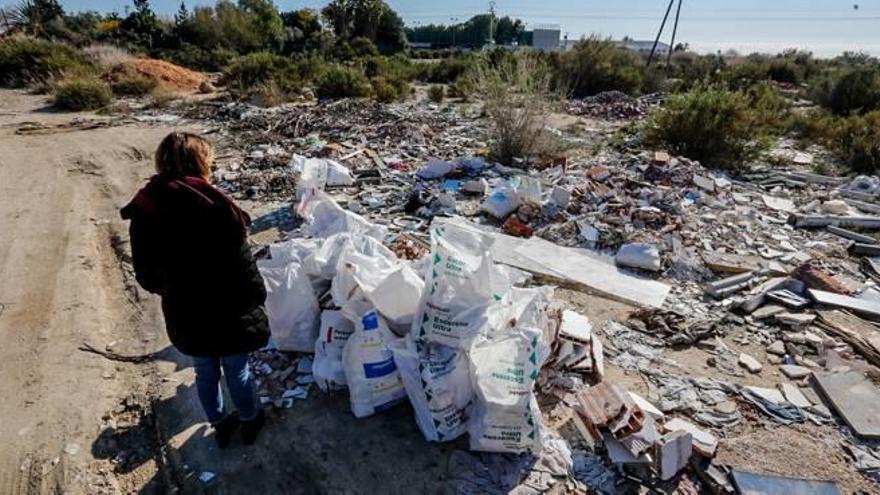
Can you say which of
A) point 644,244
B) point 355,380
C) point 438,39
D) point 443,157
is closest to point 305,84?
point 443,157

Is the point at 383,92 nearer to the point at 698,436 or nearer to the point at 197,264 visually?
the point at 197,264

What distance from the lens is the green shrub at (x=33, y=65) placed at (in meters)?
12.4

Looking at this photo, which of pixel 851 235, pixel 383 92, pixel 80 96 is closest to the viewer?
pixel 851 235

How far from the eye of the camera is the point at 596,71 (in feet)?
55.0

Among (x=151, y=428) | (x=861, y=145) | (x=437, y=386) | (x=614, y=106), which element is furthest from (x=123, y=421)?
(x=614, y=106)

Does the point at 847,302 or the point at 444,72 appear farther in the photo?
the point at 444,72

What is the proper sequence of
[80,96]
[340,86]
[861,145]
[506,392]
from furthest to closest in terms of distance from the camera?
[340,86], [80,96], [861,145], [506,392]

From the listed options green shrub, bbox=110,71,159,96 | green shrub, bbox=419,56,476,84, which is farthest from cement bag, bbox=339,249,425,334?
green shrub, bbox=419,56,476,84

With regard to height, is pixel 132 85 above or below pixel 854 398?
above

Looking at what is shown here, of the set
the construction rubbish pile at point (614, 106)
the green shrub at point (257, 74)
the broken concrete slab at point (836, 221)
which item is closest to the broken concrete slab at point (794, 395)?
the broken concrete slab at point (836, 221)

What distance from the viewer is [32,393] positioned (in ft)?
7.98

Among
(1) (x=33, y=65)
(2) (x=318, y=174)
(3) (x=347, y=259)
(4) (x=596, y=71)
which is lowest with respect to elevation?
(3) (x=347, y=259)

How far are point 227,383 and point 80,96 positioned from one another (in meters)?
11.5

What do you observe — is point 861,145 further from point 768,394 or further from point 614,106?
point 768,394
